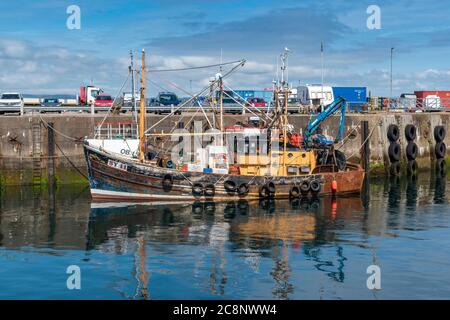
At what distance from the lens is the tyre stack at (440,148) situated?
51.2 m

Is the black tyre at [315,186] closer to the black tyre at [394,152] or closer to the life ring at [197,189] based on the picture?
the life ring at [197,189]

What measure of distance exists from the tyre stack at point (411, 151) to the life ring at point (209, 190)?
65.5 ft

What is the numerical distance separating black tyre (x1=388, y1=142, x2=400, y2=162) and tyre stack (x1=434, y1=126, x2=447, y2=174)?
5584 millimetres

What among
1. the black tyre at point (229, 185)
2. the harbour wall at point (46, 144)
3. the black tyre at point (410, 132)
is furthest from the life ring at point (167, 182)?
the black tyre at point (410, 132)

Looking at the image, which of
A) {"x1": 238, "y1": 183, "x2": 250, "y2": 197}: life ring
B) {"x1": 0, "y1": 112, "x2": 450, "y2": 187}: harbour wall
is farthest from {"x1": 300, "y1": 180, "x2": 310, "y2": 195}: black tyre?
{"x1": 0, "y1": 112, "x2": 450, "y2": 187}: harbour wall

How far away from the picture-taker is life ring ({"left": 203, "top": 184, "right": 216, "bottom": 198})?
34.3m

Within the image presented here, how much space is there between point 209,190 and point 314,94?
1111 inches

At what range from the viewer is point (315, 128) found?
41.0 m

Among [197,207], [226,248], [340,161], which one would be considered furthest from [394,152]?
[226,248]

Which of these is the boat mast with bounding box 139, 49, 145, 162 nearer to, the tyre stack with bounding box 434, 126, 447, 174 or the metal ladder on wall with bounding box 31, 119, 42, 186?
the metal ladder on wall with bounding box 31, 119, 42, 186

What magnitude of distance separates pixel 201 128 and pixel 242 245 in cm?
1890

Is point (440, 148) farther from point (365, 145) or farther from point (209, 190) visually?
point (209, 190)
